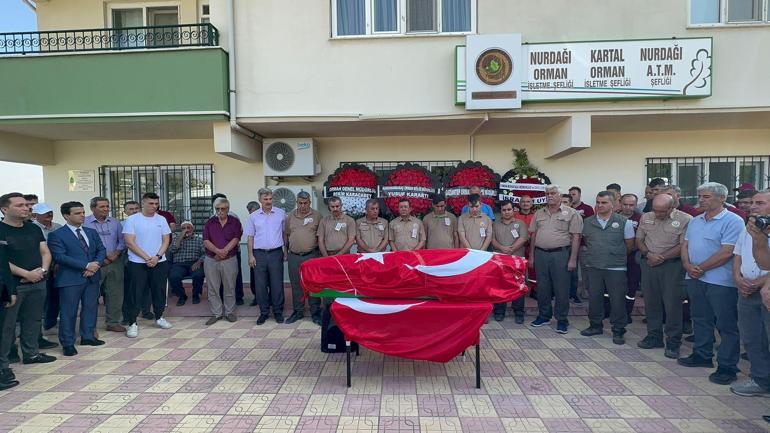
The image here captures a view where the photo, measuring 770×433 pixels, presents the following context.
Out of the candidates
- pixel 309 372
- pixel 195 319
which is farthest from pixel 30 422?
pixel 195 319

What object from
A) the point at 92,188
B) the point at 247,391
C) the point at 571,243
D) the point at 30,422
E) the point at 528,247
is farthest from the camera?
the point at 92,188

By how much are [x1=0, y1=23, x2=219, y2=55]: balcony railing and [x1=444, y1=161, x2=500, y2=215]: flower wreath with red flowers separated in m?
4.34

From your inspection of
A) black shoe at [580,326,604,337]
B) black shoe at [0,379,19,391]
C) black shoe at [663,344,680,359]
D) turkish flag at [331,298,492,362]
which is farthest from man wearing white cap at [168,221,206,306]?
black shoe at [663,344,680,359]

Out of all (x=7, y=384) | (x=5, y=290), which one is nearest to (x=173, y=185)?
(x=5, y=290)

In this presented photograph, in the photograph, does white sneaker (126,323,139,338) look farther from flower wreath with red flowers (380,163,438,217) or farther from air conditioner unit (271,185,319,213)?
flower wreath with red flowers (380,163,438,217)

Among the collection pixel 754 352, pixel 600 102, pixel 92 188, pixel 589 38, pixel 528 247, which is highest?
pixel 589 38

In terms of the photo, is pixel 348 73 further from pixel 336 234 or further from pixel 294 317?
pixel 294 317

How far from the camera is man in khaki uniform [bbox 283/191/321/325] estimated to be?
5.66 meters

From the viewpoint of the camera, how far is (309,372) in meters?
4.11

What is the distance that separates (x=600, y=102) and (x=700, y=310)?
3.26 m

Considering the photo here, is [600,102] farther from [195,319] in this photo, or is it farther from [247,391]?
[195,319]

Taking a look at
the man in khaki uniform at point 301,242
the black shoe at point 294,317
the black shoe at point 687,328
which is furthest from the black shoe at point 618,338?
the black shoe at point 294,317

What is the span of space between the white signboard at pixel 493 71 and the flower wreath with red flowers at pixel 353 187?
2.17 metres

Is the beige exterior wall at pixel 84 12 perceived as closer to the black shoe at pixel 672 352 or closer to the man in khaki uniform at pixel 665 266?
the man in khaki uniform at pixel 665 266
